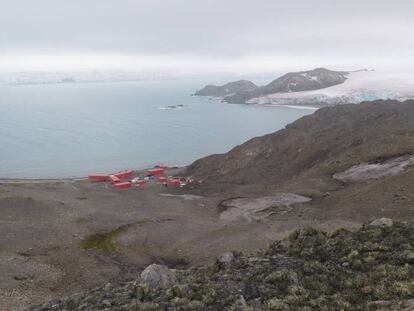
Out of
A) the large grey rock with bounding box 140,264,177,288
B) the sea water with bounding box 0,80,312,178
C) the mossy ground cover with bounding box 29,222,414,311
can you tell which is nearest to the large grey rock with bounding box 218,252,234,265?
the mossy ground cover with bounding box 29,222,414,311

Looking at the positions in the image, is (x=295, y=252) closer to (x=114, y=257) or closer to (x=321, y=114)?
(x=114, y=257)

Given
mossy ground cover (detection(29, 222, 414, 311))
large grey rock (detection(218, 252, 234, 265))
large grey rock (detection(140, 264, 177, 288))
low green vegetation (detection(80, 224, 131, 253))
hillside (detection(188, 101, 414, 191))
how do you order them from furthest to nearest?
hillside (detection(188, 101, 414, 191)) → low green vegetation (detection(80, 224, 131, 253)) → large grey rock (detection(218, 252, 234, 265)) → large grey rock (detection(140, 264, 177, 288)) → mossy ground cover (detection(29, 222, 414, 311))

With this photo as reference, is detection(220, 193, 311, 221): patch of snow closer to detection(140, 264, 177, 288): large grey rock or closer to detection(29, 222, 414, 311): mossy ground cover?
detection(29, 222, 414, 311): mossy ground cover

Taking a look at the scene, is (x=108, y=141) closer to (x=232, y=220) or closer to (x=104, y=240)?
(x=232, y=220)

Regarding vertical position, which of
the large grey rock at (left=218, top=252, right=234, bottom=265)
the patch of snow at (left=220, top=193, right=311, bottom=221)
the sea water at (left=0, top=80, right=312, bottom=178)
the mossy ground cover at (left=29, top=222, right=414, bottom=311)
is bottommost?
the sea water at (left=0, top=80, right=312, bottom=178)

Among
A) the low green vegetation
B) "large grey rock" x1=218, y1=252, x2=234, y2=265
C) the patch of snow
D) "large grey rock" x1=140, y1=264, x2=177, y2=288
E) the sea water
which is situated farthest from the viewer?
the sea water

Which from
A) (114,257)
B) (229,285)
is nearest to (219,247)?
(114,257)
